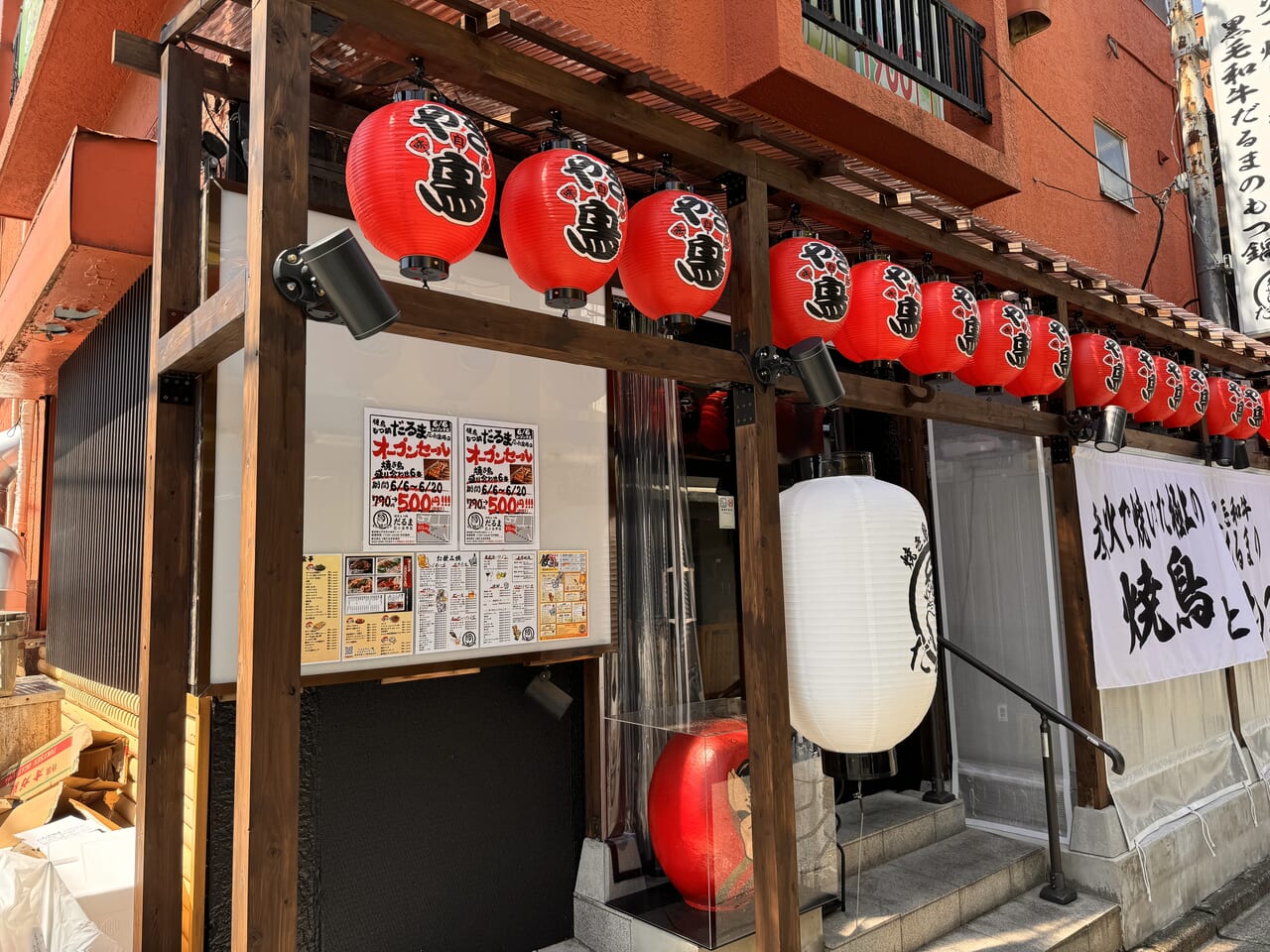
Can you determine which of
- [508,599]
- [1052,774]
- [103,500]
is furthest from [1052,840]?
[103,500]

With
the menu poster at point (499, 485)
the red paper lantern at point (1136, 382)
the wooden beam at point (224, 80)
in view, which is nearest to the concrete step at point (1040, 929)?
the menu poster at point (499, 485)

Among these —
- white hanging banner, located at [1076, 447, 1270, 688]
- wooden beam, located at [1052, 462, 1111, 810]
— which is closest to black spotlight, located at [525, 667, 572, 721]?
wooden beam, located at [1052, 462, 1111, 810]

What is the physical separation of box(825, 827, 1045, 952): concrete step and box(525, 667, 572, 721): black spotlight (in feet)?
6.80

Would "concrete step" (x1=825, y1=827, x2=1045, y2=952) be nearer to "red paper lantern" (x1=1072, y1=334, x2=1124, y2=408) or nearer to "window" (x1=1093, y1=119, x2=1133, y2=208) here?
"red paper lantern" (x1=1072, y1=334, x2=1124, y2=408)

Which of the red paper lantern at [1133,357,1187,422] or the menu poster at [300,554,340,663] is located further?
the red paper lantern at [1133,357,1187,422]

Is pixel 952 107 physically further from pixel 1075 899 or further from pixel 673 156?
pixel 1075 899

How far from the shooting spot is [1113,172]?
34.6 ft

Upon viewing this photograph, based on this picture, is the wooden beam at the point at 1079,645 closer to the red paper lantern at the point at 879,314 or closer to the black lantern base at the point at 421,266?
the red paper lantern at the point at 879,314

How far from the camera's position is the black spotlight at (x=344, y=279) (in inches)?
110

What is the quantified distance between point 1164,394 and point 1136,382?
64 cm

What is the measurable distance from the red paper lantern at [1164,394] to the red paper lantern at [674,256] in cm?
526

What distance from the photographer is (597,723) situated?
17.3ft

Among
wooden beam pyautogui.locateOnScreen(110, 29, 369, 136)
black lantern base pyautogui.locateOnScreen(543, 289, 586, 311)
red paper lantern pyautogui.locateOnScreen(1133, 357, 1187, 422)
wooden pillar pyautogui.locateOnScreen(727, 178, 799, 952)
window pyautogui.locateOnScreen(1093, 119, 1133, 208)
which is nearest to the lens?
black lantern base pyautogui.locateOnScreen(543, 289, 586, 311)

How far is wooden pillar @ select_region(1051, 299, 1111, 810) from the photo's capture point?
655 centimetres
